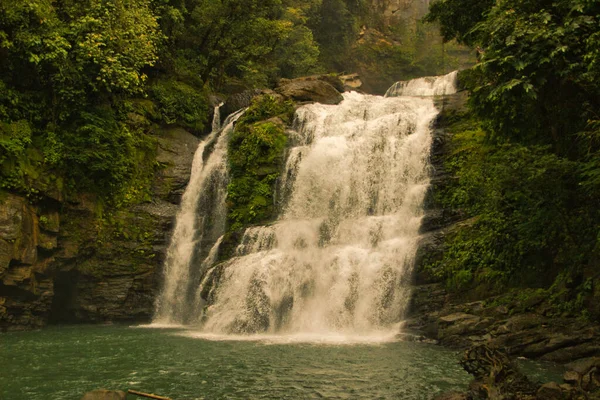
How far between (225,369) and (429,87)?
25.5 meters

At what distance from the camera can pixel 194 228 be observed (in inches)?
874

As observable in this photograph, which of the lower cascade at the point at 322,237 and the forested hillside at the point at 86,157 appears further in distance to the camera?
the forested hillside at the point at 86,157

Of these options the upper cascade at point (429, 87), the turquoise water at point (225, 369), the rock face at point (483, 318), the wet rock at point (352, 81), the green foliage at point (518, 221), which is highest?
the wet rock at point (352, 81)

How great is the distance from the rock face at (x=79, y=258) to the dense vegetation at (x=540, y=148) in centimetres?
1201

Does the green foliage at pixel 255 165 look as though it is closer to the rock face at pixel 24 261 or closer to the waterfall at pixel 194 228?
the waterfall at pixel 194 228

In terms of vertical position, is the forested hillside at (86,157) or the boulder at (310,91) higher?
the boulder at (310,91)

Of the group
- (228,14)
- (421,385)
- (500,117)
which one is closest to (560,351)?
(421,385)

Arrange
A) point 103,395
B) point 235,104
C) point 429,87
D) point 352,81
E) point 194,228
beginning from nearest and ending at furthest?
point 103,395 → point 194,228 → point 235,104 → point 429,87 → point 352,81

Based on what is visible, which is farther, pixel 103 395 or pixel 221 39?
pixel 221 39

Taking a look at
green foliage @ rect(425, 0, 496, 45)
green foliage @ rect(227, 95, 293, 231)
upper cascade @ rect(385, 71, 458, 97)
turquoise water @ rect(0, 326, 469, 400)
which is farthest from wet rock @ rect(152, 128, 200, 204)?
upper cascade @ rect(385, 71, 458, 97)

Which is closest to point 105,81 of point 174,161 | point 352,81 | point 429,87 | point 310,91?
point 174,161

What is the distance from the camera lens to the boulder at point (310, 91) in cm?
2636

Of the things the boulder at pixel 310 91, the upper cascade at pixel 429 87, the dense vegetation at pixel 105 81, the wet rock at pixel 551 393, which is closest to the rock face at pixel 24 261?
the dense vegetation at pixel 105 81

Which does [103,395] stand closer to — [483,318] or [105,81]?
[483,318]
